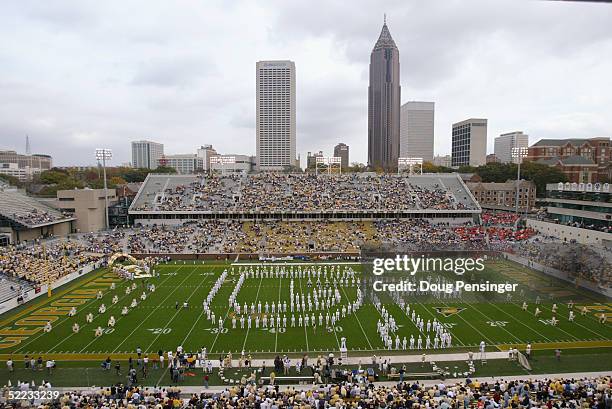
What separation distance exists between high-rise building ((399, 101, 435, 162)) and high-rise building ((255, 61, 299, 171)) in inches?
1956

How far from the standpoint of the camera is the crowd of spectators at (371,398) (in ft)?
35.4

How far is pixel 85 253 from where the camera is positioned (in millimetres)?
36656

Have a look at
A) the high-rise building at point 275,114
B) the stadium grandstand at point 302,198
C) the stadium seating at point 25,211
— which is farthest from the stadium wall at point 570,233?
the high-rise building at point 275,114

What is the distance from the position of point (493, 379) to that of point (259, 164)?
142628 millimetres

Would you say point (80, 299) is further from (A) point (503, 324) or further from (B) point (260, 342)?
(A) point (503, 324)

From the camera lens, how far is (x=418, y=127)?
176 meters

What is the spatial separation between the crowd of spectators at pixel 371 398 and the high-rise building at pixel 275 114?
13689 cm

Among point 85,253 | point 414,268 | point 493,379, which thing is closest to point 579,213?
point 414,268

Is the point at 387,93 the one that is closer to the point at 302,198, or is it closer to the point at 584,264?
the point at 302,198

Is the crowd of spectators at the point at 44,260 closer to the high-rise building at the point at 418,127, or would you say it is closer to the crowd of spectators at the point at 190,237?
the crowd of spectators at the point at 190,237

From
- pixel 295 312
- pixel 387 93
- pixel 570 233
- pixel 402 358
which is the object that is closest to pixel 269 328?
pixel 295 312

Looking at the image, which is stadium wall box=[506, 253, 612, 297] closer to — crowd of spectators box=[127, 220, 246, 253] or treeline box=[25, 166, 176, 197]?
crowd of spectators box=[127, 220, 246, 253]

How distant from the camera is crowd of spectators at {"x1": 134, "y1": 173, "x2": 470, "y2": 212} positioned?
48969 mm

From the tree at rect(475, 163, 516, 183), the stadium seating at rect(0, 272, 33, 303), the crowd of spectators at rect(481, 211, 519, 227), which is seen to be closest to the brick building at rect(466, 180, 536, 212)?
the tree at rect(475, 163, 516, 183)
